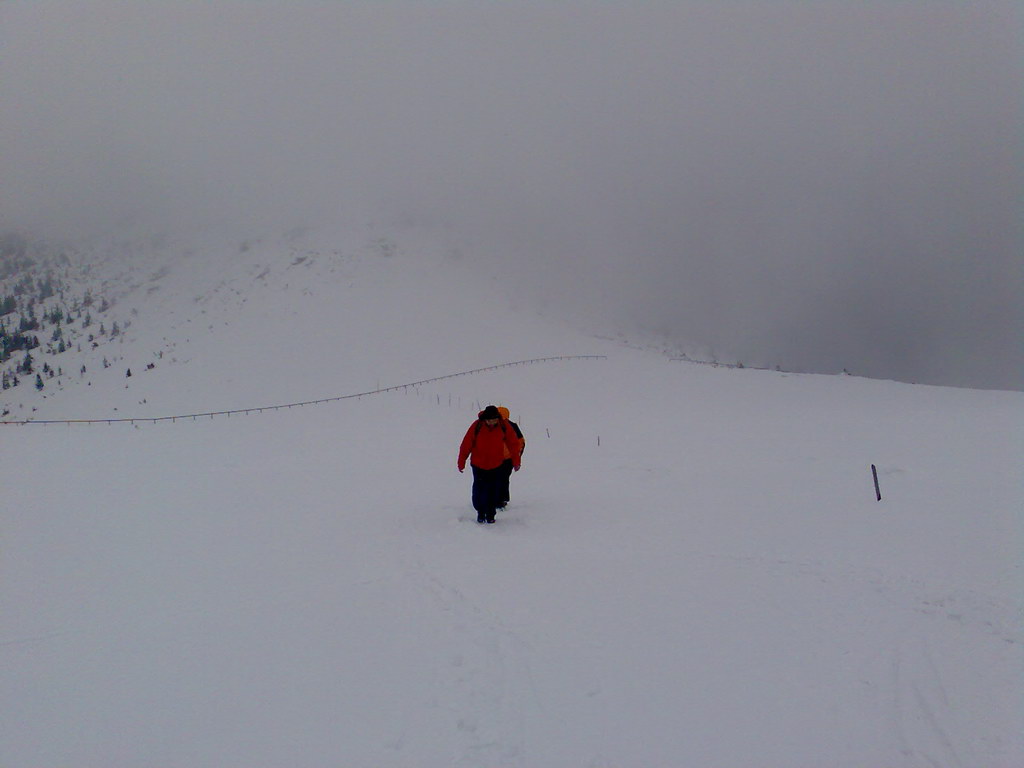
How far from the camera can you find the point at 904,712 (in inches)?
170

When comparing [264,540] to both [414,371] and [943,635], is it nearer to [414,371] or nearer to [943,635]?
[943,635]

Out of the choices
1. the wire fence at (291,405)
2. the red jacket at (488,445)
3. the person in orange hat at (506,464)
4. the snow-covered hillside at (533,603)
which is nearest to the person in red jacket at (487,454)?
the red jacket at (488,445)

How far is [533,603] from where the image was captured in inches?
248

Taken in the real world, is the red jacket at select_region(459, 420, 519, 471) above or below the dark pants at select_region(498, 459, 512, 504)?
above

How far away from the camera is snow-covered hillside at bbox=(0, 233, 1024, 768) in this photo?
4.16m

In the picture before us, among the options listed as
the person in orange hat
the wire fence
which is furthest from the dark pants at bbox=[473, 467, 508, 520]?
the wire fence

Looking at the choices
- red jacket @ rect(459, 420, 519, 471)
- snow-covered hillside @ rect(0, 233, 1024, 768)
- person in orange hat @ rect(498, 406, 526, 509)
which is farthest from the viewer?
person in orange hat @ rect(498, 406, 526, 509)

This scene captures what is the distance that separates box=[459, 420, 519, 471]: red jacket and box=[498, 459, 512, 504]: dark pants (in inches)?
7.4

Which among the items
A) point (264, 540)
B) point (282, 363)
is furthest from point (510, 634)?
point (282, 363)

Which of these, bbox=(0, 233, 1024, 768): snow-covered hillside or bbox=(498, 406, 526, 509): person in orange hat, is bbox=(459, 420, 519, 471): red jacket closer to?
bbox=(498, 406, 526, 509): person in orange hat

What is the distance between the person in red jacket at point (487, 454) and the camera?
10.2 meters

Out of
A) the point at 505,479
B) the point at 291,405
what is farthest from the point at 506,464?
the point at 291,405

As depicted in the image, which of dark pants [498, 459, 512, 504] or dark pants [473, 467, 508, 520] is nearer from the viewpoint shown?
dark pants [473, 467, 508, 520]

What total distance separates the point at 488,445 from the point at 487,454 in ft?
0.54
